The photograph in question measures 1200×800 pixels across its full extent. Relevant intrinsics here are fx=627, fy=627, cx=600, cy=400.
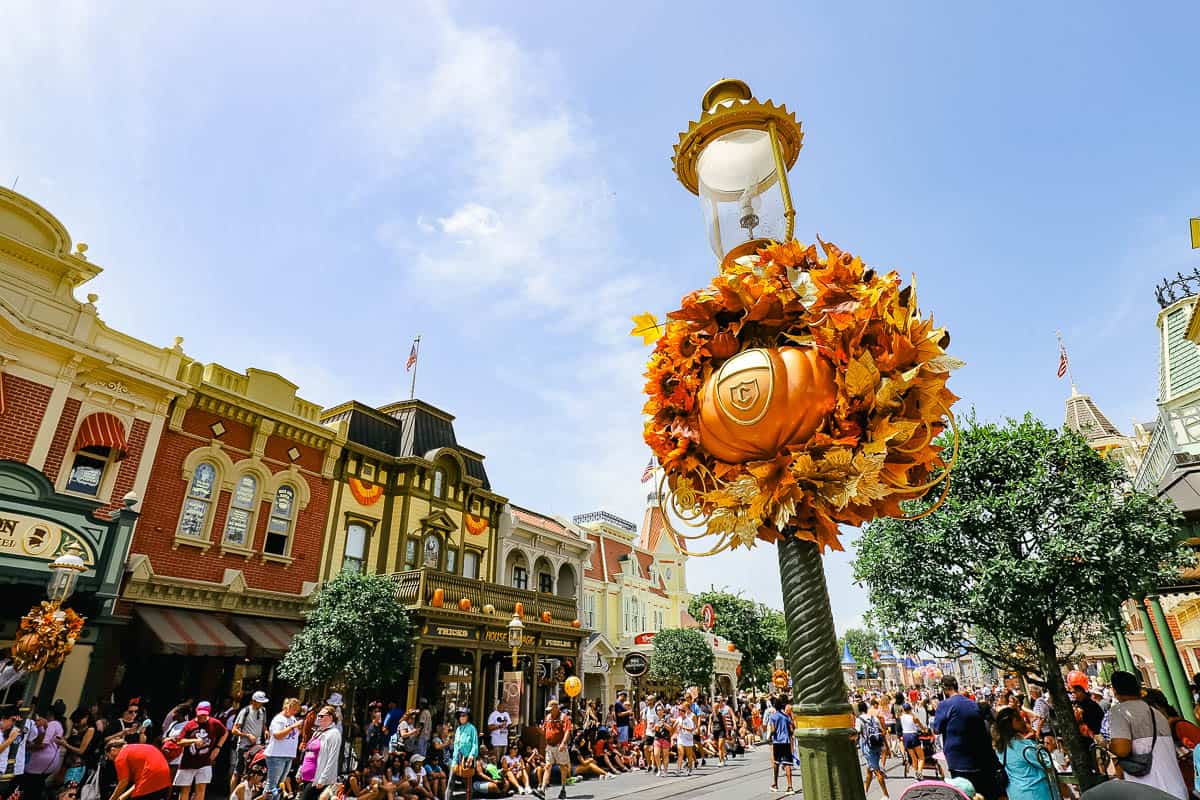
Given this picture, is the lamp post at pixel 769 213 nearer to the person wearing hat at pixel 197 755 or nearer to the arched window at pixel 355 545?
the person wearing hat at pixel 197 755

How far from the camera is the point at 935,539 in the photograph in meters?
12.1

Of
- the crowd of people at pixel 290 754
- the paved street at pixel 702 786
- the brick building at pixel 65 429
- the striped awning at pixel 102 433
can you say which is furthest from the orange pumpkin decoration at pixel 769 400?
the striped awning at pixel 102 433

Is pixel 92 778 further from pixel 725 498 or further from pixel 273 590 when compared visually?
pixel 725 498

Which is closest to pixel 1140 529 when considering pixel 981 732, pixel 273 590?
pixel 981 732

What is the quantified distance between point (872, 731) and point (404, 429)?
17.1 meters

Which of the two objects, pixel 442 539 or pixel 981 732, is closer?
pixel 981 732

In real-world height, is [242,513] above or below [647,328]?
above

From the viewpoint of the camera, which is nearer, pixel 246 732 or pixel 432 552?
pixel 246 732

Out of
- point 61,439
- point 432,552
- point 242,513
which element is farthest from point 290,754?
point 432,552

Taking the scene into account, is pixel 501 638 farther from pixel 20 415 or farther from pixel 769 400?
pixel 769 400

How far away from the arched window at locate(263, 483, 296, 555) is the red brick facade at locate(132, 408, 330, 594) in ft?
0.59

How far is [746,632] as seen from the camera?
4438cm

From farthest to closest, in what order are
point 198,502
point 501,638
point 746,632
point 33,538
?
point 746,632 → point 501,638 → point 198,502 → point 33,538

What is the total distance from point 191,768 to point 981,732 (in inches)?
435
